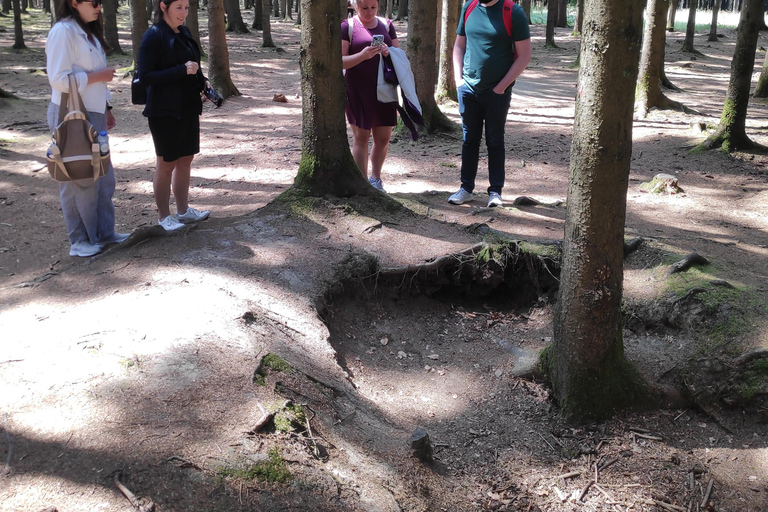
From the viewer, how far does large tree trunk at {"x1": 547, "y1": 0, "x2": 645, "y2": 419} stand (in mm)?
3086

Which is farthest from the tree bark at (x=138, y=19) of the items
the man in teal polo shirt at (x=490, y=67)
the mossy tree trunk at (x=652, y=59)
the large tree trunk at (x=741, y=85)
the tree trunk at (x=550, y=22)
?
the tree trunk at (x=550, y=22)

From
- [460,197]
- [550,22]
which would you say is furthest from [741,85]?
[550,22]

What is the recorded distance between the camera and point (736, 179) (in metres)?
8.12

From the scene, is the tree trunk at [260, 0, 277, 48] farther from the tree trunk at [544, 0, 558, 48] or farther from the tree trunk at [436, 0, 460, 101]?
the tree trunk at [544, 0, 558, 48]

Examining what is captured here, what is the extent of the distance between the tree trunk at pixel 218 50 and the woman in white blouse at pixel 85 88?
8.00 m

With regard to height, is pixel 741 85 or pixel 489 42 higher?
pixel 489 42

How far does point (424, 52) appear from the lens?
399 inches

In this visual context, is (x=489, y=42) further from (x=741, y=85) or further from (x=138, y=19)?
(x=138, y=19)

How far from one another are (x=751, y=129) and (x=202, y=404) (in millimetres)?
10432

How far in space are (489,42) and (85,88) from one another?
11.9 ft

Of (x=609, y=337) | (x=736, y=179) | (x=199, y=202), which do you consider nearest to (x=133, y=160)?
(x=199, y=202)

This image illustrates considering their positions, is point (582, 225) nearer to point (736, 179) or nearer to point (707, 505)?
point (707, 505)

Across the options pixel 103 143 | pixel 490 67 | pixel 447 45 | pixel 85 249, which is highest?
pixel 447 45

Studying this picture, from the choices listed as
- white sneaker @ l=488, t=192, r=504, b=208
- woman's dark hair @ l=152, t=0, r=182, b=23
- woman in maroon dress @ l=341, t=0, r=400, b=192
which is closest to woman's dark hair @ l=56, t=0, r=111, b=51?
woman's dark hair @ l=152, t=0, r=182, b=23
